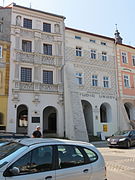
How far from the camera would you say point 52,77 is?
23.8 meters

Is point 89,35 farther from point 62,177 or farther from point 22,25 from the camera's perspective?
point 62,177

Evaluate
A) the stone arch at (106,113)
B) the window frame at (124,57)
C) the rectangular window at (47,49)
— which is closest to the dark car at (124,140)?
the stone arch at (106,113)

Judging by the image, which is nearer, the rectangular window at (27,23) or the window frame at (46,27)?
the rectangular window at (27,23)

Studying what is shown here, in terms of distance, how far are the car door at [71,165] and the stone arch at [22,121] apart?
1826 cm

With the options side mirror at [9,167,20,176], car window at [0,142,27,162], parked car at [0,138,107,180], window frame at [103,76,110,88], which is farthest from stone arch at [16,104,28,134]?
side mirror at [9,167,20,176]

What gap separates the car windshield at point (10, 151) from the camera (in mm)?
3811

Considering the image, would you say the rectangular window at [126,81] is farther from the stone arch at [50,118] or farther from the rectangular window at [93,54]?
the stone arch at [50,118]

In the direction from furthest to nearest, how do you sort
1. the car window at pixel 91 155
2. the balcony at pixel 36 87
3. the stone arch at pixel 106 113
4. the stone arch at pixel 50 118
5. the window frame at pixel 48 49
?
1. the stone arch at pixel 106 113
2. the stone arch at pixel 50 118
3. the window frame at pixel 48 49
4. the balcony at pixel 36 87
5. the car window at pixel 91 155

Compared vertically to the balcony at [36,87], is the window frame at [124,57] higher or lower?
higher

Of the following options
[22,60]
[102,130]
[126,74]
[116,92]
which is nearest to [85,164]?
[22,60]

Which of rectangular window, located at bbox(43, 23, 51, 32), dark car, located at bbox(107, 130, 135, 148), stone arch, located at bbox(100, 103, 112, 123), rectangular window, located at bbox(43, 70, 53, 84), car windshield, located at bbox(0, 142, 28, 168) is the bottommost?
dark car, located at bbox(107, 130, 135, 148)

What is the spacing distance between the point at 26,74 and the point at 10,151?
62.0ft

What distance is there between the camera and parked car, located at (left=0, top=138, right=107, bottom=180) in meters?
3.70

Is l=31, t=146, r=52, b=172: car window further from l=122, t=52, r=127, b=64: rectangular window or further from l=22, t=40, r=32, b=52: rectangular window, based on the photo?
l=122, t=52, r=127, b=64: rectangular window
